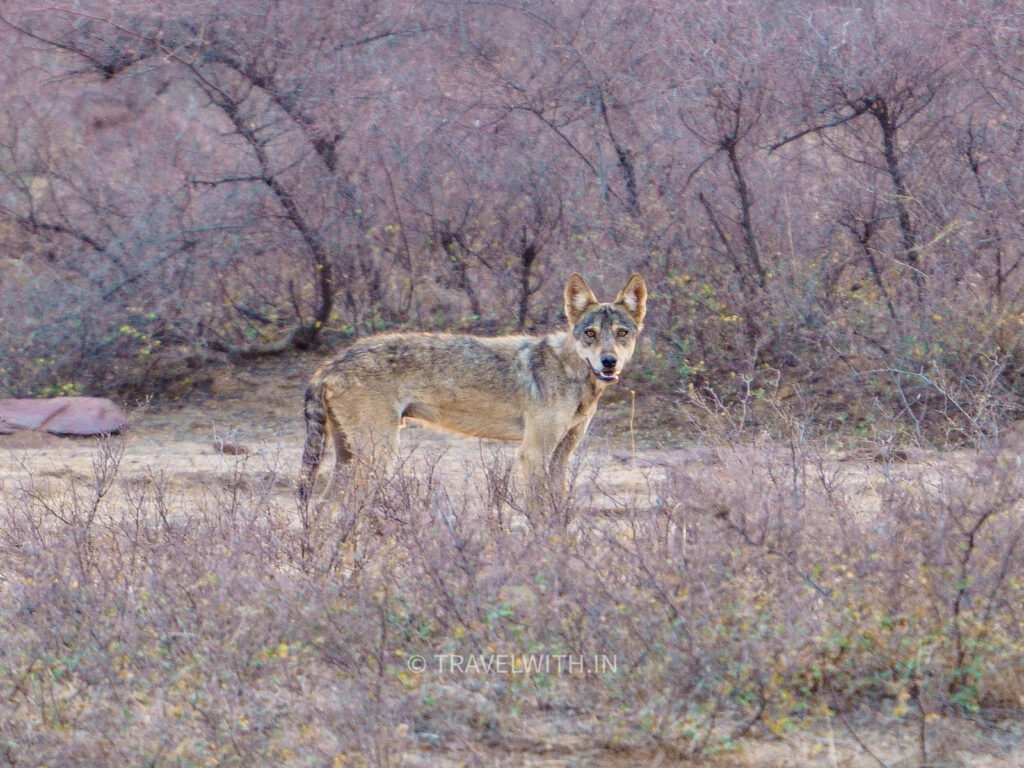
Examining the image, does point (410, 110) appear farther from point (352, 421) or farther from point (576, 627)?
point (576, 627)

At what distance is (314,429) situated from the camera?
27.5 feet

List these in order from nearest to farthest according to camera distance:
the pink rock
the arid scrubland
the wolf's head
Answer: the arid scrubland → the wolf's head → the pink rock

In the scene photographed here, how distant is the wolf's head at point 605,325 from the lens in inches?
343

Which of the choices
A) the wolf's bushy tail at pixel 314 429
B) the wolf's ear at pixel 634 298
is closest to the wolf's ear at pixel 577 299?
the wolf's ear at pixel 634 298

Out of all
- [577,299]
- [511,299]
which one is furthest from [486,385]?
[511,299]

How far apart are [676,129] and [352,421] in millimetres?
6517

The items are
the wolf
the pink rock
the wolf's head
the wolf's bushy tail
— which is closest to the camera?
the wolf's bushy tail

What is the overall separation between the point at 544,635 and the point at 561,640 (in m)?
0.07

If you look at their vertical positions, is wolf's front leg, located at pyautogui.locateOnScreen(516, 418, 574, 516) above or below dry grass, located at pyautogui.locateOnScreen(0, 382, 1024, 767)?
above

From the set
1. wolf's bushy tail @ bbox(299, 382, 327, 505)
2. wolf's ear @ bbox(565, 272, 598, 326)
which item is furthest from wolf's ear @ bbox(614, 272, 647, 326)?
wolf's bushy tail @ bbox(299, 382, 327, 505)

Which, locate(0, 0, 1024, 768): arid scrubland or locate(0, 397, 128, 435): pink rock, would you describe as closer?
locate(0, 0, 1024, 768): arid scrubland

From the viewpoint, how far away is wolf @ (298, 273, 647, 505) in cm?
845

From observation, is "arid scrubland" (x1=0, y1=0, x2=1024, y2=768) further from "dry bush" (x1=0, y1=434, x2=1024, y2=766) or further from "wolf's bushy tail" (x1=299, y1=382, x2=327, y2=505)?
"wolf's bushy tail" (x1=299, y1=382, x2=327, y2=505)

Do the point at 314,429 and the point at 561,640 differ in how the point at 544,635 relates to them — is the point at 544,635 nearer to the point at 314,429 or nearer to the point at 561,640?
the point at 561,640
